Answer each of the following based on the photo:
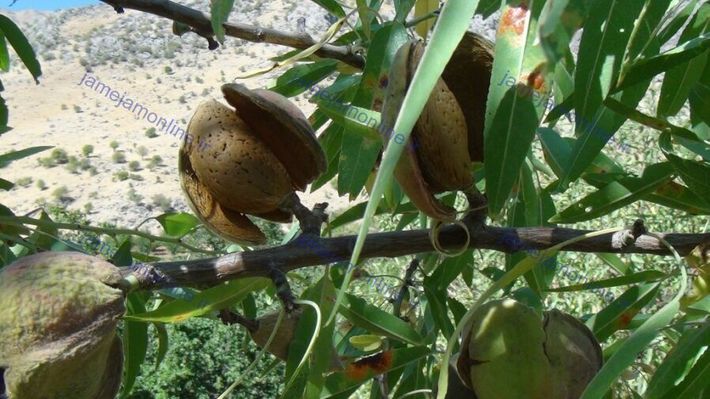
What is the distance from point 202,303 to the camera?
918 mm

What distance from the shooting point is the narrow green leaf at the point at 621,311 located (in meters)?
1.17

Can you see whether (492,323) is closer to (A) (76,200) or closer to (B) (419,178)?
(B) (419,178)

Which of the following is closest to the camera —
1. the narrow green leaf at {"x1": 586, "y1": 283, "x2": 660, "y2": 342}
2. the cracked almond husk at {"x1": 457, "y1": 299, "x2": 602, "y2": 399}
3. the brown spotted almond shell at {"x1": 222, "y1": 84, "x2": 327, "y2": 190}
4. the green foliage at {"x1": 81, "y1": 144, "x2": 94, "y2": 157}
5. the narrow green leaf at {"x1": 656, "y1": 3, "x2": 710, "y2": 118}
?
the cracked almond husk at {"x1": 457, "y1": 299, "x2": 602, "y2": 399}

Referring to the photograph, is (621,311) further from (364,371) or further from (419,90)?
(419,90)

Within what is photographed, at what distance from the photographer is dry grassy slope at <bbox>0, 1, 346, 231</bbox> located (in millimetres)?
21516

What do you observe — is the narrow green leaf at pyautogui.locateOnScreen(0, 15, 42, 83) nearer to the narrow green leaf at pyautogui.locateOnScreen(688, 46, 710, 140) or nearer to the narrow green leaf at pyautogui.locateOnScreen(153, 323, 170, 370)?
the narrow green leaf at pyautogui.locateOnScreen(153, 323, 170, 370)

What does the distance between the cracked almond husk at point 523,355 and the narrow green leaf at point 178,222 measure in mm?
681

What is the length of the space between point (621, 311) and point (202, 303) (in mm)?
634

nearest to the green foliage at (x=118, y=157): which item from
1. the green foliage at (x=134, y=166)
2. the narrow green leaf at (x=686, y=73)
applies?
the green foliage at (x=134, y=166)

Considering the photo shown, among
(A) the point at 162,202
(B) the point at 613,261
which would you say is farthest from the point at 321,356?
(A) the point at 162,202

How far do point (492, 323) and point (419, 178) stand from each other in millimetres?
202

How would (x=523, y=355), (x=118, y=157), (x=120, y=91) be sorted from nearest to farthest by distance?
(x=523, y=355), (x=118, y=157), (x=120, y=91)

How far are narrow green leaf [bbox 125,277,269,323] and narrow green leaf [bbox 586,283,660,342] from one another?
1.72ft

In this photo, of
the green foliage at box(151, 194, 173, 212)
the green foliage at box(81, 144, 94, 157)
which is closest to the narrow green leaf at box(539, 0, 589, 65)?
the green foliage at box(151, 194, 173, 212)
